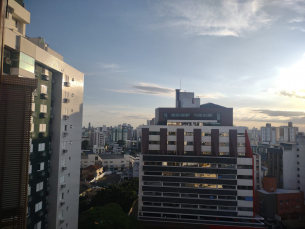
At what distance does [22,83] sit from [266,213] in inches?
1677

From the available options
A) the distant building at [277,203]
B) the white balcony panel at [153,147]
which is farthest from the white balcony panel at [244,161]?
the distant building at [277,203]

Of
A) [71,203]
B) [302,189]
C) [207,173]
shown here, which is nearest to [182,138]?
[207,173]

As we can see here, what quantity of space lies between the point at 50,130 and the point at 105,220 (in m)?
9.94

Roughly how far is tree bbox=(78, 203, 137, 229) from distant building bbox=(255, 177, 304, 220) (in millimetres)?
28504

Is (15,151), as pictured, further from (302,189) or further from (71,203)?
(302,189)

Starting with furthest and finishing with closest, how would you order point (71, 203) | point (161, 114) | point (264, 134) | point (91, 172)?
point (264, 134) → point (91, 172) → point (161, 114) → point (71, 203)

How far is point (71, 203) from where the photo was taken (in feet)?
57.7

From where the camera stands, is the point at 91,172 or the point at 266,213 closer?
the point at 266,213

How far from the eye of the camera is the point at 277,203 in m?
36.9

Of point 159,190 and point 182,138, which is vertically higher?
point 182,138

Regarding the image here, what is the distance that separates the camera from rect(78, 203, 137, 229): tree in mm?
18484

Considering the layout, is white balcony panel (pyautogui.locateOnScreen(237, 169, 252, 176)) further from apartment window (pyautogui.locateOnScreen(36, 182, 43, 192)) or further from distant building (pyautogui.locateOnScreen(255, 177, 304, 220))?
apartment window (pyautogui.locateOnScreen(36, 182, 43, 192))

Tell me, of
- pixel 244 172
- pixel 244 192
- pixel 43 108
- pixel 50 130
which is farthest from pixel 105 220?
pixel 244 172

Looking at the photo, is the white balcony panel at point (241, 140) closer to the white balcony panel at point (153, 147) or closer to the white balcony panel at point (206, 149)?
the white balcony panel at point (206, 149)
